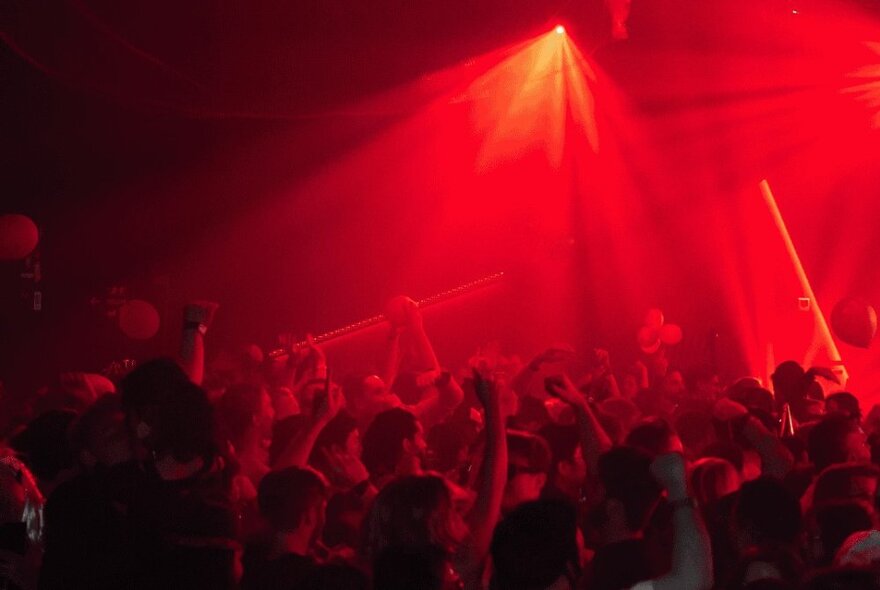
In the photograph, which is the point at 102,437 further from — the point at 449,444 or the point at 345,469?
the point at 449,444

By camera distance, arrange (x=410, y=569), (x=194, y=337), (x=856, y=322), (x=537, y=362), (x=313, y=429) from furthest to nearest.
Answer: (x=856, y=322) → (x=537, y=362) → (x=194, y=337) → (x=313, y=429) → (x=410, y=569)

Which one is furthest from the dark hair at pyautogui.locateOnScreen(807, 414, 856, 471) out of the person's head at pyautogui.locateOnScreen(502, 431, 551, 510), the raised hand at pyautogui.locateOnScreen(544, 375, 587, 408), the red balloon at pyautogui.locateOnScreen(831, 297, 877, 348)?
the red balloon at pyautogui.locateOnScreen(831, 297, 877, 348)

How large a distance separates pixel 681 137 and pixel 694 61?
137cm

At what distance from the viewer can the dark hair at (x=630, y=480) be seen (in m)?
3.57

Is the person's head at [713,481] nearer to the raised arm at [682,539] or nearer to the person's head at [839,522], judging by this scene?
the person's head at [839,522]

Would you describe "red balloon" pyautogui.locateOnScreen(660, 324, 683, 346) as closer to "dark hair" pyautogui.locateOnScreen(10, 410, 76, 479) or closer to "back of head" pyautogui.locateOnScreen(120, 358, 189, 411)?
Answer: "dark hair" pyautogui.locateOnScreen(10, 410, 76, 479)

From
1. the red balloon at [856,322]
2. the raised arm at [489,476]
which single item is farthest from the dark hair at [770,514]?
the red balloon at [856,322]

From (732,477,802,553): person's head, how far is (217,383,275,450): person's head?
2.20 meters

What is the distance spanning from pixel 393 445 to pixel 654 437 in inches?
43.6

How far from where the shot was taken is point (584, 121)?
577 inches

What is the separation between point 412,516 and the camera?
10.1 feet

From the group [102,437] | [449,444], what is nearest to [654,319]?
[449,444]

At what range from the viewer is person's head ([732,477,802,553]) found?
11.1 ft

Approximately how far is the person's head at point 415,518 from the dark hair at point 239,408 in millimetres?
1837
